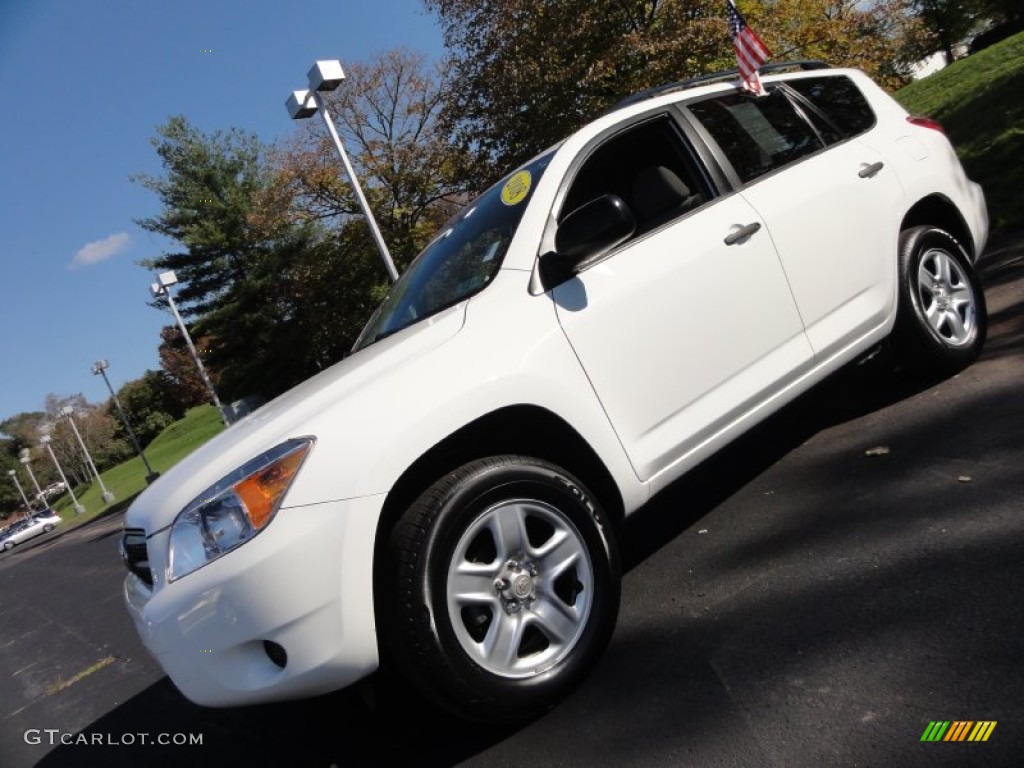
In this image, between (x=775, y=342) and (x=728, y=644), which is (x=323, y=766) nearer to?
(x=728, y=644)

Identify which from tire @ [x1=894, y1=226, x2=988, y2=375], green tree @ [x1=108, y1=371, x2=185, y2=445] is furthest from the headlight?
green tree @ [x1=108, y1=371, x2=185, y2=445]

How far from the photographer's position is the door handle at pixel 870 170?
3.85 meters

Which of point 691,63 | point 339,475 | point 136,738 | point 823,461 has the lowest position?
point 823,461

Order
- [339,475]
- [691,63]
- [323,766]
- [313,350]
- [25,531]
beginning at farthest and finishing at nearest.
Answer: [25,531]
[313,350]
[691,63]
[323,766]
[339,475]

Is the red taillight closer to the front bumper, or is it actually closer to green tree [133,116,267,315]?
the front bumper

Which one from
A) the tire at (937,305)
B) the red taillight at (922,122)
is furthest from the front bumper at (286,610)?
the red taillight at (922,122)

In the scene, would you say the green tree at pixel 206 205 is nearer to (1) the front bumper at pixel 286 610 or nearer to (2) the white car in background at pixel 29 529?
(2) the white car in background at pixel 29 529

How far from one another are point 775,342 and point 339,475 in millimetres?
2034

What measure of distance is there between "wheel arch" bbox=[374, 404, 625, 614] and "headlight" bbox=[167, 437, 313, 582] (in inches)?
12.4

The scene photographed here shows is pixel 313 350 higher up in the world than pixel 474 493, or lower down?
higher up

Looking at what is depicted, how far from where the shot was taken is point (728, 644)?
2.54 meters

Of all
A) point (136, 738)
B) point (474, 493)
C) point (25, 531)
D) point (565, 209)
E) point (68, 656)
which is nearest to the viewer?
point (474, 493)

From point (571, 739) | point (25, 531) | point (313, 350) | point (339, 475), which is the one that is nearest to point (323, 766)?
point (571, 739)

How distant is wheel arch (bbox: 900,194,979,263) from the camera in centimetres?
416
